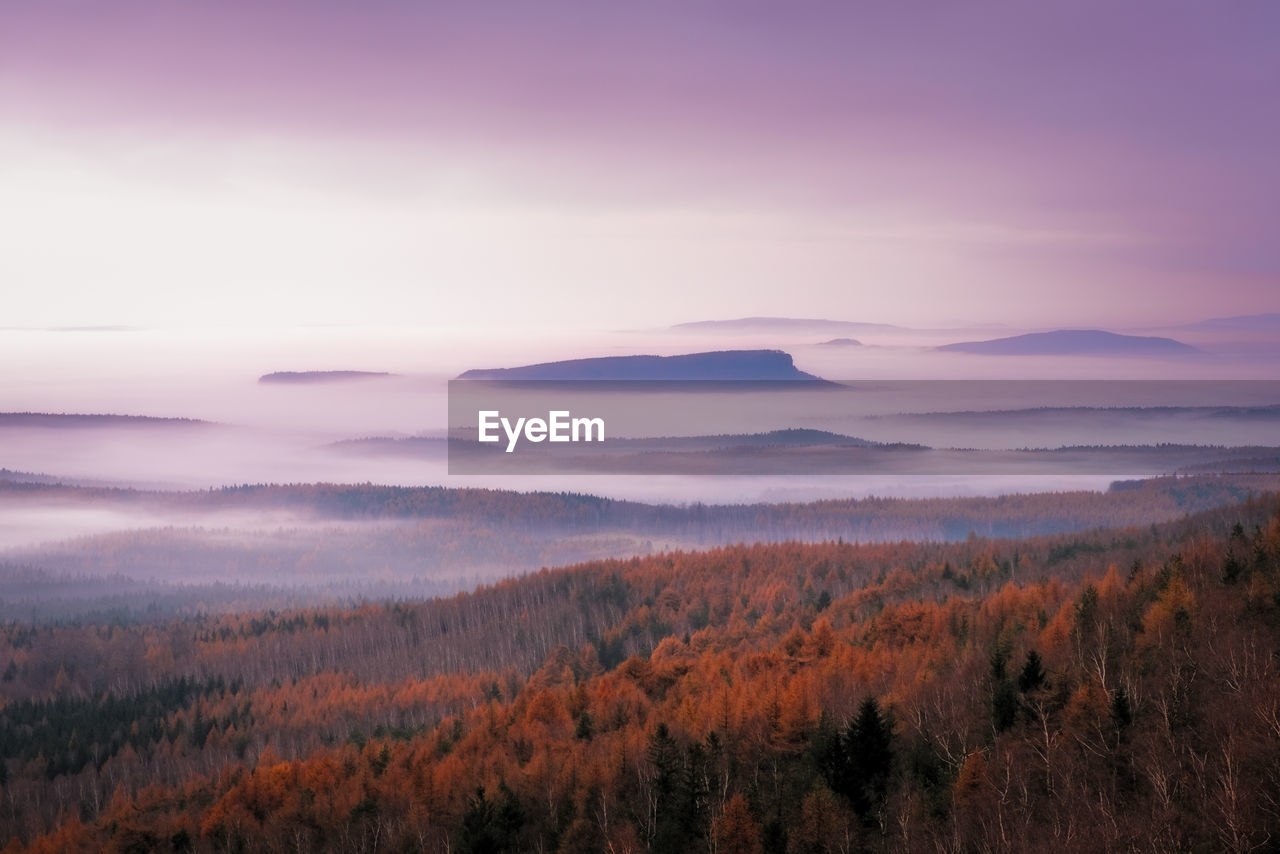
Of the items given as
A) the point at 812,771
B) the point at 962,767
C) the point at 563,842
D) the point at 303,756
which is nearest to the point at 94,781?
the point at 303,756

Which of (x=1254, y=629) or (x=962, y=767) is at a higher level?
(x=1254, y=629)

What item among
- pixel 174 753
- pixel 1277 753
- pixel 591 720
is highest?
pixel 1277 753

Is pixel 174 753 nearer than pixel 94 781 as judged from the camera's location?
No

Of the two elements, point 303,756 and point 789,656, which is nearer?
point 789,656

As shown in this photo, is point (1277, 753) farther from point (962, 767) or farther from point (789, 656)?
point (789, 656)

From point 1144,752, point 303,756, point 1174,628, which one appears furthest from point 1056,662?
point 303,756

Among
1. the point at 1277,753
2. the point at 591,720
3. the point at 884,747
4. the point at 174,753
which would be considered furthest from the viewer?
the point at 174,753

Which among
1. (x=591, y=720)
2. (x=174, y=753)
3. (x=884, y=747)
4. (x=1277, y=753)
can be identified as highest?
(x=1277, y=753)

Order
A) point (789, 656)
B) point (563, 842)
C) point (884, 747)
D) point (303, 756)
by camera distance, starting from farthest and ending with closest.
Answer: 1. point (303, 756)
2. point (789, 656)
3. point (563, 842)
4. point (884, 747)

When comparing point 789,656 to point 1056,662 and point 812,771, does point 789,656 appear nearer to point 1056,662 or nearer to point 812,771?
point 1056,662
